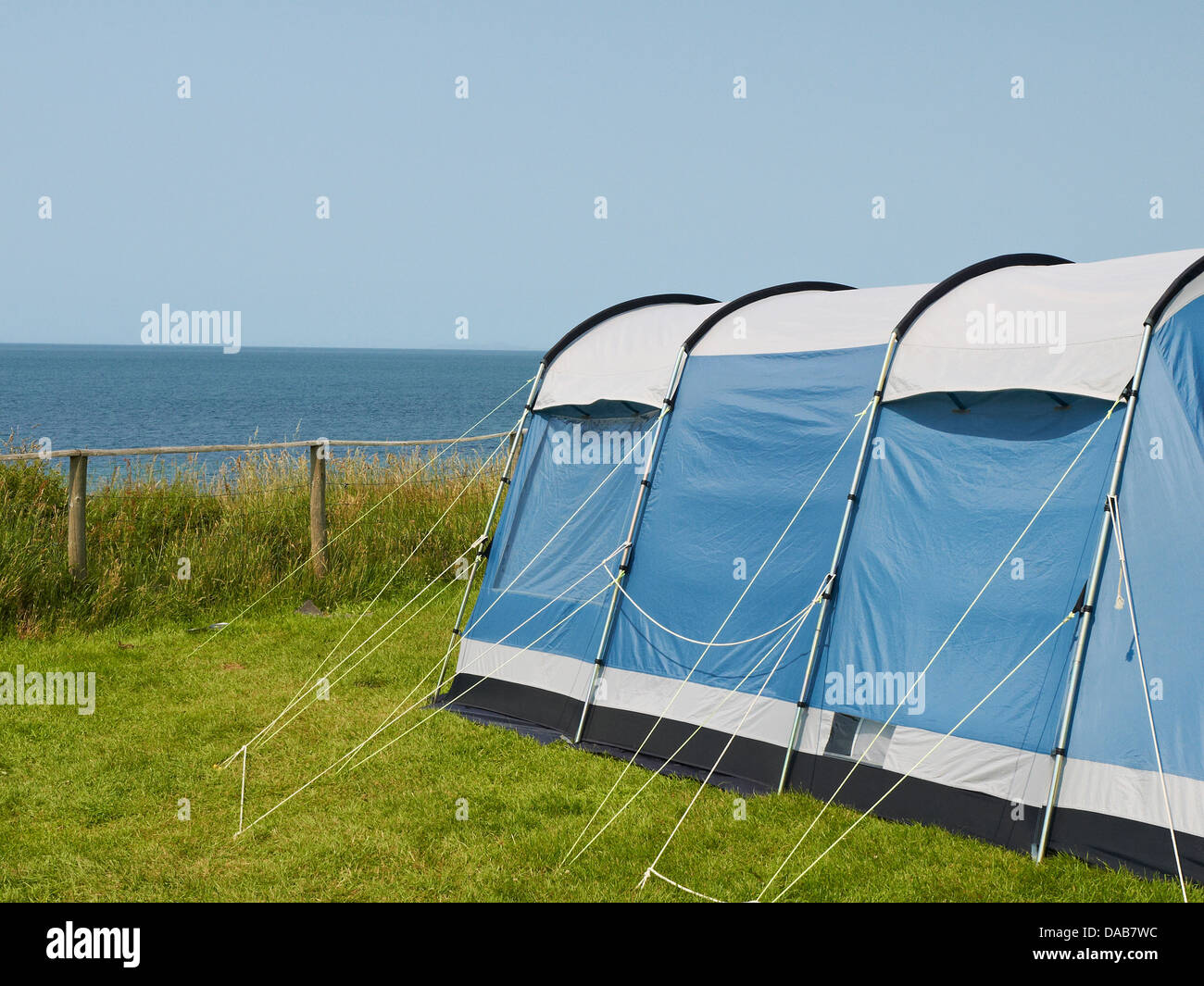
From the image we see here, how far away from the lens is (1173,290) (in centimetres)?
463

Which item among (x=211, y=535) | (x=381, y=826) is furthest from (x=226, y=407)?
(x=381, y=826)

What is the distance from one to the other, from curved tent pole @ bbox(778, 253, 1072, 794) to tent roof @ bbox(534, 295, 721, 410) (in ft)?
4.58

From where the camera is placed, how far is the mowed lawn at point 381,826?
439 centimetres

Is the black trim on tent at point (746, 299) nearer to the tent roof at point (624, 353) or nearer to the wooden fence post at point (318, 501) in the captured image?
the tent roof at point (624, 353)

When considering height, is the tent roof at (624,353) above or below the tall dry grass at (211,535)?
above

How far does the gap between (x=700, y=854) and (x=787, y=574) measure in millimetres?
1534

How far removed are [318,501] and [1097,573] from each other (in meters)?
6.92

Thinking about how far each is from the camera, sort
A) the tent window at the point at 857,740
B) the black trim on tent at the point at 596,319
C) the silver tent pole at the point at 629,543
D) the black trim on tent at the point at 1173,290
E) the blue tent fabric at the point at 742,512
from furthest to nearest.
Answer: the black trim on tent at the point at 596,319, the silver tent pole at the point at 629,543, the blue tent fabric at the point at 742,512, the tent window at the point at 857,740, the black trim on tent at the point at 1173,290

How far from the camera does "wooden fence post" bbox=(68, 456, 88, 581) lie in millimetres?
8219

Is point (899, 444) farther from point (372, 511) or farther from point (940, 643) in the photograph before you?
point (372, 511)

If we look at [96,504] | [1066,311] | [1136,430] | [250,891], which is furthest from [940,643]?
[96,504]

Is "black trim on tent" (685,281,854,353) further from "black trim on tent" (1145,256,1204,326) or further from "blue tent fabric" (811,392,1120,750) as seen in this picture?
"black trim on tent" (1145,256,1204,326)

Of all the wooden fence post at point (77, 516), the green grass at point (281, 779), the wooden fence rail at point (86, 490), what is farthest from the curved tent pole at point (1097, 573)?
the wooden fence post at point (77, 516)

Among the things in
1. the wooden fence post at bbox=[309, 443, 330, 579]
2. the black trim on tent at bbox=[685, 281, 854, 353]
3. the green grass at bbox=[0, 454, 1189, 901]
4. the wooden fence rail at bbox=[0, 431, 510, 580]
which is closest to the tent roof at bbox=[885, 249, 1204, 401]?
the black trim on tent at bbox=[685, 281, 854, 353]
